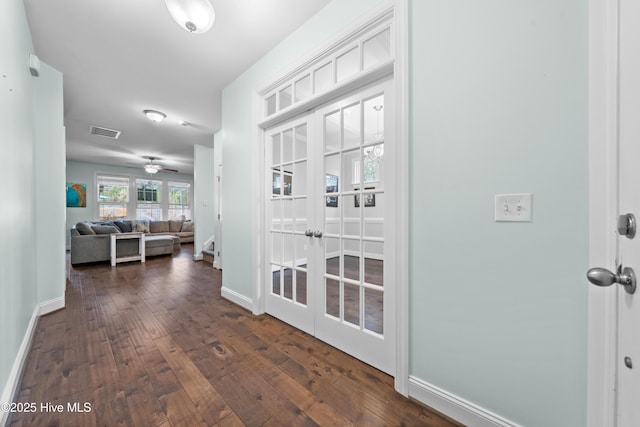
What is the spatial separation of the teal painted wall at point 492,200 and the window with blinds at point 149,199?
1023 cm

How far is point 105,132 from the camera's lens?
4781 mm

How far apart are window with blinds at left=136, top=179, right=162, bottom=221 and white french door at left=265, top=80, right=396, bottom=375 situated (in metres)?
8.62

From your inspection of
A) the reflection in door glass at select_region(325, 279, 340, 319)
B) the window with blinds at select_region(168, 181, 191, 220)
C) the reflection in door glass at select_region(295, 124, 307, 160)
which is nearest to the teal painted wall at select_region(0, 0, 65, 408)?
the reflection in door glass at select_region(295, 124, 307, 160)

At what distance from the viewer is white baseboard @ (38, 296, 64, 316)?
2.48 meters

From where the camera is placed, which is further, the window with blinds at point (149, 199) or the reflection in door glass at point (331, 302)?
the window with blinds at point (149, 199)

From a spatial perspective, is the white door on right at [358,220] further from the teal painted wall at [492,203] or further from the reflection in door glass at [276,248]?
the reflection in door glass at [276,248]


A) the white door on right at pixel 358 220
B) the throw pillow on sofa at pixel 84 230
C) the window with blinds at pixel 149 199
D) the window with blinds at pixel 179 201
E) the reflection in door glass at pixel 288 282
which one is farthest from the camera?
the window with blinds at pixel 179 201

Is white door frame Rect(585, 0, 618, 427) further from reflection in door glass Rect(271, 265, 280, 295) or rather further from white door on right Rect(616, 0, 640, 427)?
reflection in door glass Rect(271, 265, 280, 295)

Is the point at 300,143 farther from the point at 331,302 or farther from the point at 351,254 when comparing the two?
the point at 331,302

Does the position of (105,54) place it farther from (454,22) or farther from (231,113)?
(454,22)

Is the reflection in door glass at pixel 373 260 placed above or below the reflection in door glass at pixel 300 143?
below

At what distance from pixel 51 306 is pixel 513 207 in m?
4.22

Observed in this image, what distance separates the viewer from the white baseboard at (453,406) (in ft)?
3.65

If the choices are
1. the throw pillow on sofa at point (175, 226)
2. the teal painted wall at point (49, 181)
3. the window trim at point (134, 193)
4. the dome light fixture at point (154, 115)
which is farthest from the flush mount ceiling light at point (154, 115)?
the window trim at point (134, 193)
